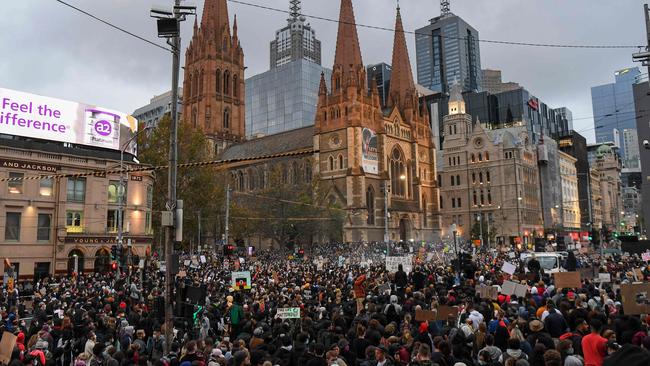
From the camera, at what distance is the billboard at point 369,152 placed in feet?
231

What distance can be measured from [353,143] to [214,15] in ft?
149

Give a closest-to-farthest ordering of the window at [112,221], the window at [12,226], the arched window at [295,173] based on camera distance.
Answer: the window at [12,226] < the window at [112,221] < the arched window at [295,173]

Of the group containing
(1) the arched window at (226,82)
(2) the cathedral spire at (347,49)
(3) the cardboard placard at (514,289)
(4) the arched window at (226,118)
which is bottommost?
(3) the cardboard placard at (514,289)

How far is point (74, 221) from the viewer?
37.0m

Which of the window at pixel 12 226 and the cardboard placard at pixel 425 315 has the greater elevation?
the window at pixel 12 226

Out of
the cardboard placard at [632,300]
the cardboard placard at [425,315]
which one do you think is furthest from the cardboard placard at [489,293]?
the cardboard placard at [632,300]

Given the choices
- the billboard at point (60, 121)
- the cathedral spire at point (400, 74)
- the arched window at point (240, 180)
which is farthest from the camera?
the arched window at point (240, 180)

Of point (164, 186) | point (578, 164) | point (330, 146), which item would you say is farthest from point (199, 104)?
point (578, 164)

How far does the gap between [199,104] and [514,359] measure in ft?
318

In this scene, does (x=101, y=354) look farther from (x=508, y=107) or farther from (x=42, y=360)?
(x=508, y=107)

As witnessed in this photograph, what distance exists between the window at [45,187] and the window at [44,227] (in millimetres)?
1532

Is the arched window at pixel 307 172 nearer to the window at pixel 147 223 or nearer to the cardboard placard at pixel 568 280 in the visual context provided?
the window at pixel 147 223

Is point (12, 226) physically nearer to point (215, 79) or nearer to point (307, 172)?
point (307, 172)

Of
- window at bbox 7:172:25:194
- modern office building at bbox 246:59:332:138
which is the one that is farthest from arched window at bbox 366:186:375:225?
window at bbox 7:172:25:194
